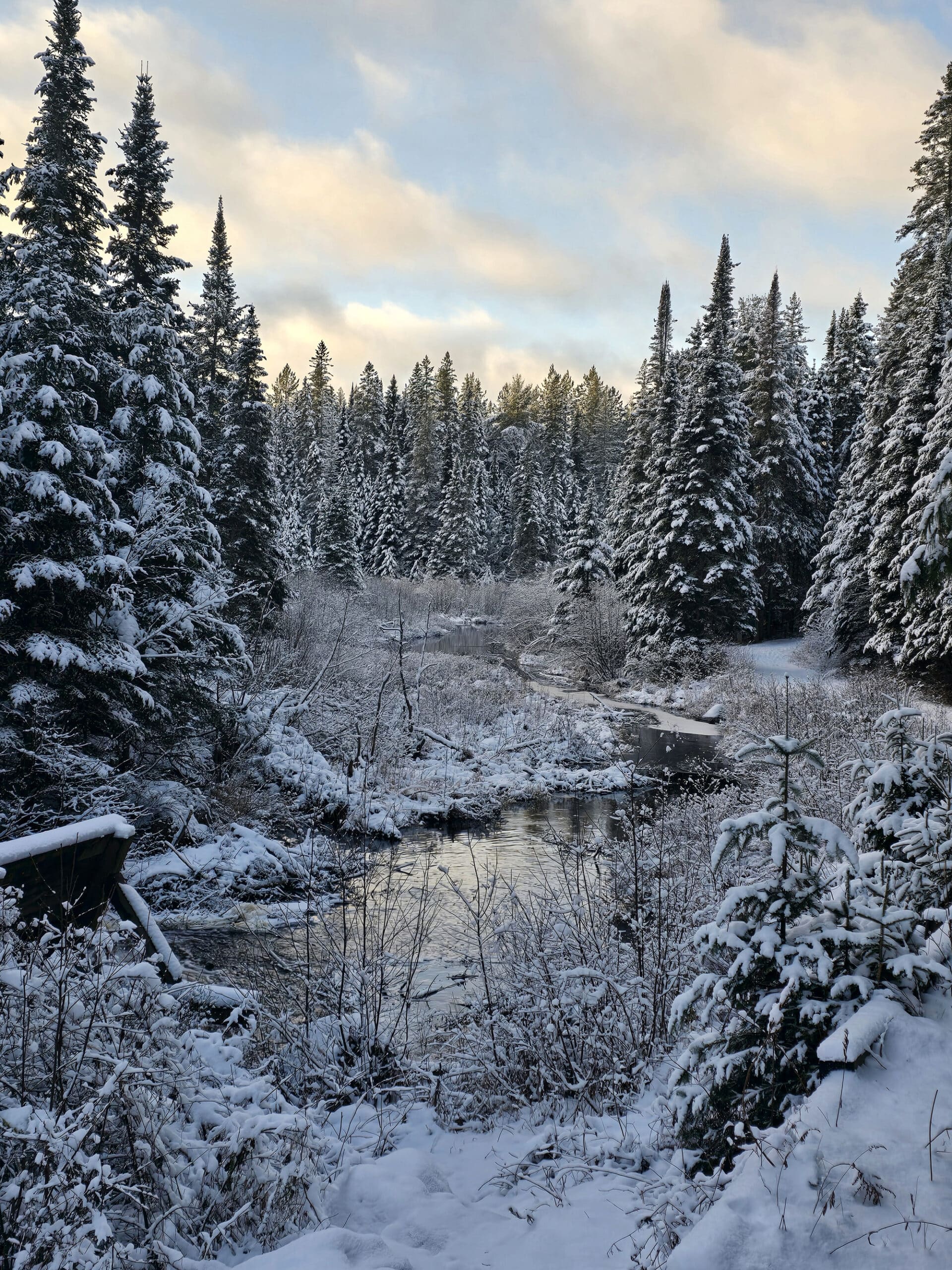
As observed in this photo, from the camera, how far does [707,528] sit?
2986cm

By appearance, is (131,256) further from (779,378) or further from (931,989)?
(779,378)

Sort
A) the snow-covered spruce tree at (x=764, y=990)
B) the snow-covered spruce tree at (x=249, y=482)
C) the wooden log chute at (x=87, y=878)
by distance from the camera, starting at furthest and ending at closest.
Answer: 1. the snow-covered spruce tree at (x=249, y=482)
2. the wooden log chute at (x=87, y=878)
3. the snow-covered spruce tree at (x=764, y=990)

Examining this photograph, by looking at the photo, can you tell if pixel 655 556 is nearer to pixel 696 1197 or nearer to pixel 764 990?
pixel 764 990

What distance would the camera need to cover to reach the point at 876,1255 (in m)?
2.29

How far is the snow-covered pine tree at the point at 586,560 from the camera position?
116 ft

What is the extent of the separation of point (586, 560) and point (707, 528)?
6.92 metres

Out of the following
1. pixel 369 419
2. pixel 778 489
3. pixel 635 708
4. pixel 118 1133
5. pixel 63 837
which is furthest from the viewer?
pixel 369 419

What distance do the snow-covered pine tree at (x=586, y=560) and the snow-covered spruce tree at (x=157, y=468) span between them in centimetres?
2252

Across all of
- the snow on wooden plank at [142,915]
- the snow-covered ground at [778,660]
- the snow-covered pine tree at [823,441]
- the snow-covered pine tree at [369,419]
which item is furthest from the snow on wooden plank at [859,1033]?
the snow-covered pine tree at [369,419]

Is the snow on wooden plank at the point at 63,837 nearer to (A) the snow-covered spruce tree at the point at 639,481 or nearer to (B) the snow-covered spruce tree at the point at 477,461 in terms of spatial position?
(A) the snow-covered spruce tree at the point at 639,481

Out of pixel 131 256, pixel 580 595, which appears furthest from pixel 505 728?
pixel 580 595

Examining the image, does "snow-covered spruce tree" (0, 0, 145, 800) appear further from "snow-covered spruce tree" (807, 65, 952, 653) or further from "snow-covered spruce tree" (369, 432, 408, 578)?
"snow-covered spruce tree" (369, 432, 408, 578)

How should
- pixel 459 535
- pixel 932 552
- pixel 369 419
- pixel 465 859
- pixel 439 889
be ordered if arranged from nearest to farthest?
pixel 932 552 → pixel 439 889 → pixel 465 859 → pixel 459 535 → pixel 369 419

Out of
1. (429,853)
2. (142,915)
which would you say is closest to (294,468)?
(429,853)
